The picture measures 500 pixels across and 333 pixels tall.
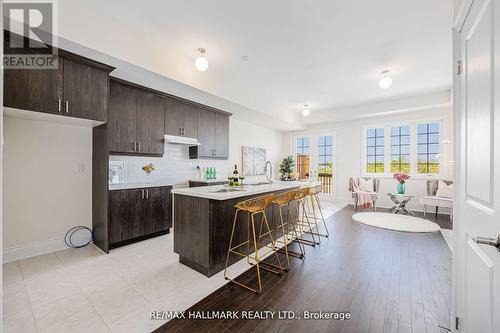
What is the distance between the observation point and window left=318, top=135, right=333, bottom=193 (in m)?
→ 7.34

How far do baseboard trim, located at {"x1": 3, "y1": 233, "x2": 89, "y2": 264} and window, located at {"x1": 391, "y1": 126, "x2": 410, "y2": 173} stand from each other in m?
7.57

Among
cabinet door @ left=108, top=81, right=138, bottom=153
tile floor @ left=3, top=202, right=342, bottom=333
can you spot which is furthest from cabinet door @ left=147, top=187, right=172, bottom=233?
cabinet door @ left=108, top=81, right=138, bottom=153

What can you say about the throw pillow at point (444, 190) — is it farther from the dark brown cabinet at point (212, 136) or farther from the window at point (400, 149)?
the dark brown cabinet at point (212, 136)

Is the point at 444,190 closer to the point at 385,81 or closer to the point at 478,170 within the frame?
the point at 385,81

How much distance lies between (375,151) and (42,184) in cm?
769

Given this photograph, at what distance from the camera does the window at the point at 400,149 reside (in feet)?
20.1

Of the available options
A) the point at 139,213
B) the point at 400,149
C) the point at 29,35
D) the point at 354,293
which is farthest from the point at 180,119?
the point at 400,149

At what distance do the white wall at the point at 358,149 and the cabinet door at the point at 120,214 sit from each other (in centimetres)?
608

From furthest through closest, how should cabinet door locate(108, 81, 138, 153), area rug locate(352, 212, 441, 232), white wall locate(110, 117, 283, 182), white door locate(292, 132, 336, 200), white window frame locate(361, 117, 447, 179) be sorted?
white door locate(292, 132, 336, 200), white window frame locate(361, 117, 447, 179), area rug locate(352, 212, 441, 232), white wall locate(110, 117, 283, 182), cabinet door locate(108, 81, 138, 153)

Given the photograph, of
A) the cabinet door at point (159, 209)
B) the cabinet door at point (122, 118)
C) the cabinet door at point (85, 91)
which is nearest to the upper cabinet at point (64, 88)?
the cabinet door at point (85, 91)

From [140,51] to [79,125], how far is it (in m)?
1.47

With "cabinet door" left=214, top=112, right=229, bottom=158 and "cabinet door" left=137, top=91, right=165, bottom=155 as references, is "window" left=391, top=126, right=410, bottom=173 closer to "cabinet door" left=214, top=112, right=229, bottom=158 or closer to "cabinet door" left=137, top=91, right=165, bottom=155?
"cabinet door" left=214, top=112, right=229, bottom=158

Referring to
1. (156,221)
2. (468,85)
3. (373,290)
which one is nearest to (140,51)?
(156,221)

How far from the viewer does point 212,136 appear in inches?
194
